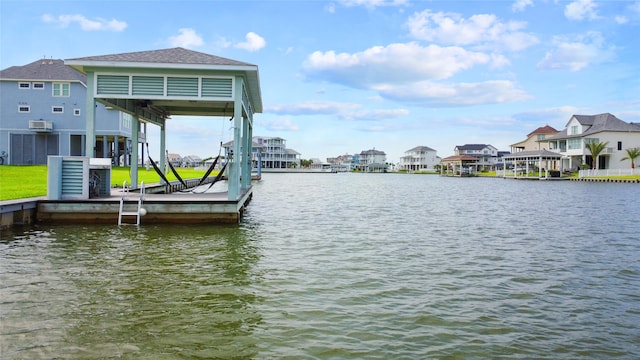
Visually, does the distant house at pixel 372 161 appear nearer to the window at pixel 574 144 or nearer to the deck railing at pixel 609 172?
the window at pixel 574 144

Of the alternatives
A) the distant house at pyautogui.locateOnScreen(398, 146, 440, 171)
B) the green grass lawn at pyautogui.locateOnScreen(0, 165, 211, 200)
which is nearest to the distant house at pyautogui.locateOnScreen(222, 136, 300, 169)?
the distant house at pyautogui.locateOnScreen(398, 146, 440, 171)

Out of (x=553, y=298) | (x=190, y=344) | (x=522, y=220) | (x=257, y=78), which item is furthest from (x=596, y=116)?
(x=190, y=344)

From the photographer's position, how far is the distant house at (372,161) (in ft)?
492

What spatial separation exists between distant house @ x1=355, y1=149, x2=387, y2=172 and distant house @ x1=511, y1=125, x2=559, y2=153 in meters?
59.5

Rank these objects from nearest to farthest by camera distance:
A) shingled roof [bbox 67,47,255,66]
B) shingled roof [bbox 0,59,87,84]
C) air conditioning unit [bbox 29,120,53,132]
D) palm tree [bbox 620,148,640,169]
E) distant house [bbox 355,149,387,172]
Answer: shingled roof [bbox 67,47,255,66]
air conditioning unit [bbox 29,120,53,132]
shingled roof [bbox 0,59,87,84]
palm tree [bbox 620,148,640,169]
distant house [bbox 355,149,387,172]


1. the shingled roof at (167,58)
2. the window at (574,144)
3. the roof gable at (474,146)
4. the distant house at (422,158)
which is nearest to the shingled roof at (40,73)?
the shingled roof at (167,58)

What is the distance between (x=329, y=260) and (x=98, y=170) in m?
9.42

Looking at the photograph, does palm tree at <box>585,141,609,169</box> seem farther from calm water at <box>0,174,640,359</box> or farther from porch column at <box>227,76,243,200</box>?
porch column at <box>227,76,243,200</box>

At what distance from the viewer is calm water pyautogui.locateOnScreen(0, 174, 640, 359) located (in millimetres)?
5223

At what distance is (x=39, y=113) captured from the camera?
40.8m

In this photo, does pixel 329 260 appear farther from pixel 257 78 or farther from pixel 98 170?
pixel 98 170

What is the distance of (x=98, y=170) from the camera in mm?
15320

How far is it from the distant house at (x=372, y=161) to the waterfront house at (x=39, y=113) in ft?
377

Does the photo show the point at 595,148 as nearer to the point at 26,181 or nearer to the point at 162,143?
the point at 162,143
